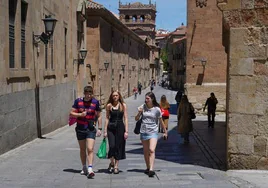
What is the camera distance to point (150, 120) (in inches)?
313

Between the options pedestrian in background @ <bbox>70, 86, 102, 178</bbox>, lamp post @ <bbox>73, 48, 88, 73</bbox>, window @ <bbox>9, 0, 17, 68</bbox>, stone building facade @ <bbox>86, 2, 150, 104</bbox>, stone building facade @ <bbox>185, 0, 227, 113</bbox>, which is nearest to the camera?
pedestrian in background @ <bbox>70, 86, 102, 178</bbox>

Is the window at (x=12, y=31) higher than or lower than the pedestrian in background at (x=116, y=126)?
higher

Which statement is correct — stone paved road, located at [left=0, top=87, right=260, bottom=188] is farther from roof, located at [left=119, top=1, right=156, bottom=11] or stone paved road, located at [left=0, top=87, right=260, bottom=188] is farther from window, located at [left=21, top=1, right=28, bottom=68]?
roof, located at [left=119, top=1, right=156, bottom=11]

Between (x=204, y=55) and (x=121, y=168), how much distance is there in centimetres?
1538

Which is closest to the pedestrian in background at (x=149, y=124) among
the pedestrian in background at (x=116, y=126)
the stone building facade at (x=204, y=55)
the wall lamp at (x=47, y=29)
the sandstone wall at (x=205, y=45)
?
the pedestrian in background at (x=116, y=126)

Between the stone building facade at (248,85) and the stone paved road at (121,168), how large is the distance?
2.02ft

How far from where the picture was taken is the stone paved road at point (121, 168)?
728cm

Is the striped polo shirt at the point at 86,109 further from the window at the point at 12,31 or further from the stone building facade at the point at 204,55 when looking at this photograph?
the stone building facade at the point at 204,55

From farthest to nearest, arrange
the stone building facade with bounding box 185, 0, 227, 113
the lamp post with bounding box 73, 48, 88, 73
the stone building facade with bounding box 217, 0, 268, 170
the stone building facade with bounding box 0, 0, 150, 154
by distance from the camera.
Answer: the stone building facade with bounding box 185, 0, 227, 113, the lamp post with bounding box 73, 48, 88, 73, the stone building facade with bounding box 0, 0, 150, 154, the stone building facade with bounding box 217, 0, 268, 170

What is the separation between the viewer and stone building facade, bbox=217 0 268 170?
7926 mm

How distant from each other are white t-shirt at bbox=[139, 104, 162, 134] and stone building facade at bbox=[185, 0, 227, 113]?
15.5m

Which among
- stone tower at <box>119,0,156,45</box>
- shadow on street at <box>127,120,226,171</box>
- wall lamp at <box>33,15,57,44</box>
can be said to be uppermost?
stone tower at <box>119,0,156,45</box>

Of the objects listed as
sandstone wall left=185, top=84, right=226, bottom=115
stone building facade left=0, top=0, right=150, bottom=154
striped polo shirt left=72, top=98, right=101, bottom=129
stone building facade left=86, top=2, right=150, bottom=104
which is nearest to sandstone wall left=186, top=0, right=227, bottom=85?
sandstone wall left=185, top=84, right=226, bottom=115

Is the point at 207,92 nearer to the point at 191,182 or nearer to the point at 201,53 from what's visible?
the point at 201,53
